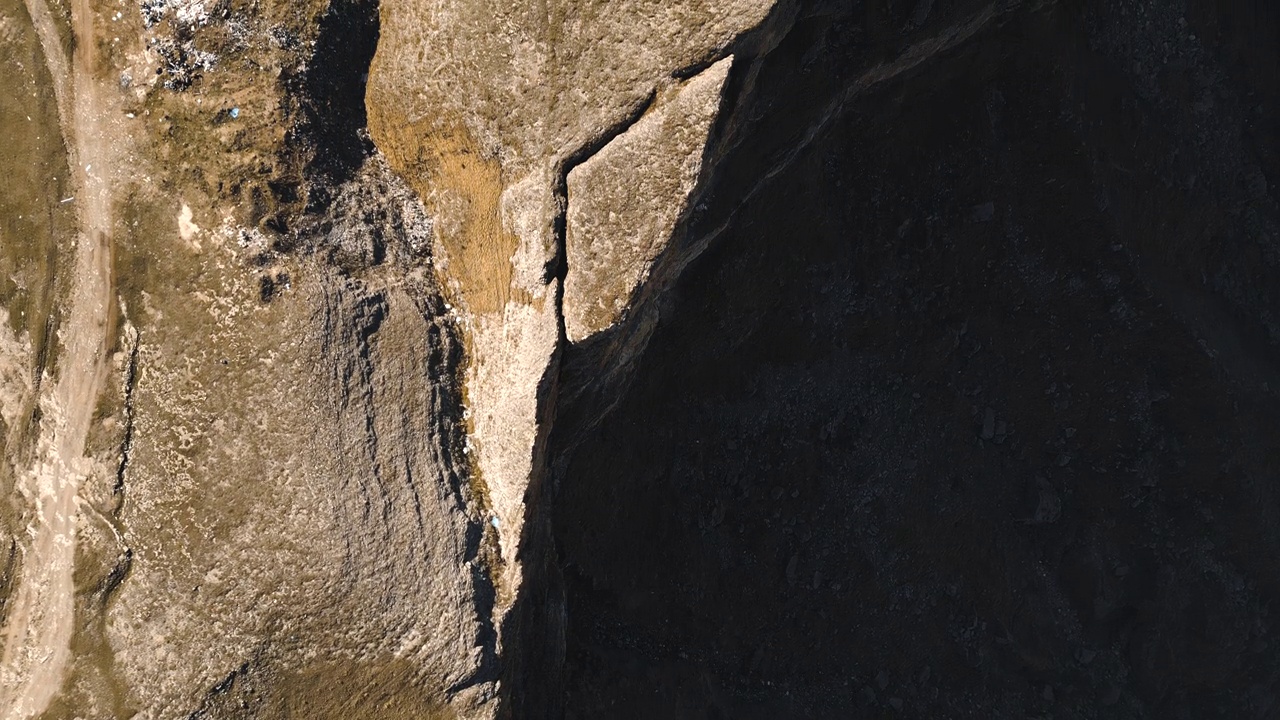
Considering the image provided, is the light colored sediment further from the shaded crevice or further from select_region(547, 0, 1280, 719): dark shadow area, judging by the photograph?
the shaded crevice

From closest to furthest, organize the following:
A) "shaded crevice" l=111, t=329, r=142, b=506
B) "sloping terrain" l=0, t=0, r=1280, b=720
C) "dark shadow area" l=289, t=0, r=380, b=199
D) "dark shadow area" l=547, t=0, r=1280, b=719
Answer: "sloping terrain" l=0, t=0, r=1280, b=720, "shaded crevice" l=111, t=329, r=142, b=506, "dark shadow area" l=289, t=0, r=380, b=199, "dark shadow area" l=547, t=0, r=1280, b=719

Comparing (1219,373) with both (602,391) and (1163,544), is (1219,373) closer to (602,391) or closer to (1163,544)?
(1163,544)

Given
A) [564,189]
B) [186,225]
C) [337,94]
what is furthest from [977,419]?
[186,225]

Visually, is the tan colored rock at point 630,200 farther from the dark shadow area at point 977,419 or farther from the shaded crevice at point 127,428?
the shaded crevice at point 127,428

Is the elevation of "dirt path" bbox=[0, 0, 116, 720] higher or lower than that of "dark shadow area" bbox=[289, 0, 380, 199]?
lower

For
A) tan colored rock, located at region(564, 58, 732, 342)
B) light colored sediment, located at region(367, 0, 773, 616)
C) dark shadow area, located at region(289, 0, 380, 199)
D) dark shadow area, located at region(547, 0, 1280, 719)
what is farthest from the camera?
dark shadow area, located at region(547, 0, 1280, 719)

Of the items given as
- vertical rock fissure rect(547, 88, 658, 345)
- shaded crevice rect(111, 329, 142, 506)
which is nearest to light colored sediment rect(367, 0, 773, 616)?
vertical rock fissure rect(547, 88, 658, 345)

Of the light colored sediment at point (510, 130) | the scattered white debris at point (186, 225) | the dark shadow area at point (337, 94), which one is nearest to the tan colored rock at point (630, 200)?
the light colored sediment at point (510, 130)
